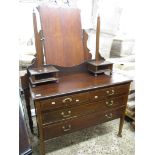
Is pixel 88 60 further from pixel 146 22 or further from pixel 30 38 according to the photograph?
pixel 30 38

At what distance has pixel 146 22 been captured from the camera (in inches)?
21.8

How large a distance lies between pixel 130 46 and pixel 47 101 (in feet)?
7.92

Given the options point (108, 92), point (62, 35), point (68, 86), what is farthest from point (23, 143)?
point (62, 35)

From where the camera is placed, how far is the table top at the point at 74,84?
4.43 ft

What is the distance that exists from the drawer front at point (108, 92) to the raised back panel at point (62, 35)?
0.43 m

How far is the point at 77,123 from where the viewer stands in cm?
153

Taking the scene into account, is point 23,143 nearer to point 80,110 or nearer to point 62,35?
point 80,110

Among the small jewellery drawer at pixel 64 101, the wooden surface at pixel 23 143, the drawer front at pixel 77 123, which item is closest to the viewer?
the wooden surface at pixel 23 143

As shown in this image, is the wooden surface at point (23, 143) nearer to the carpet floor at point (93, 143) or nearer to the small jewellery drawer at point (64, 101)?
the small jewellery drawer at point (64, 101)

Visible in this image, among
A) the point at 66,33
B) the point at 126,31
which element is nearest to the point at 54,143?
the point at 66,33

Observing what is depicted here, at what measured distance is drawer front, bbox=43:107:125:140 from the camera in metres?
1.43

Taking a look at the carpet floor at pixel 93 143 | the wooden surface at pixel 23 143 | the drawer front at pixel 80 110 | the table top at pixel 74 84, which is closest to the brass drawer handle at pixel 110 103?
the drawer front at pixel 80 110

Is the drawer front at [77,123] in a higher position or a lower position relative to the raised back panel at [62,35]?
lower

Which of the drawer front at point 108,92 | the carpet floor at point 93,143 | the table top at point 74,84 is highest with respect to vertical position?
the table top at point 74,84
